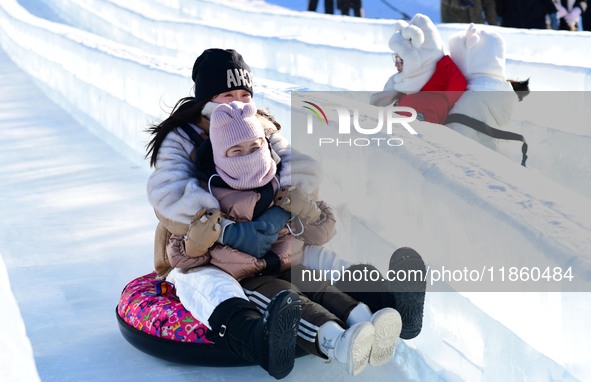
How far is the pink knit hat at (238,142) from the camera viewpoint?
2742mm

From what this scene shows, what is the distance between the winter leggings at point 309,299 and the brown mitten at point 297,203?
6.0 inches

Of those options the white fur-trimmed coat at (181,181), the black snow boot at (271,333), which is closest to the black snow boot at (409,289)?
the black snow boot at (271,333)

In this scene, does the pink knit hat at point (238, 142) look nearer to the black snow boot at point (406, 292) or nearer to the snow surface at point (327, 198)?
the snow surface at point (327, 198)

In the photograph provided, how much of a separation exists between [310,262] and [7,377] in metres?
1.38

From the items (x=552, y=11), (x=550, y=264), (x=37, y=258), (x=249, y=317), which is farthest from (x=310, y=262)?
(x=552, y=11)

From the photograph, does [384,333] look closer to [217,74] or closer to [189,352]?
[189,352]

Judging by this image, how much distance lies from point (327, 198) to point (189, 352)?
81 cm

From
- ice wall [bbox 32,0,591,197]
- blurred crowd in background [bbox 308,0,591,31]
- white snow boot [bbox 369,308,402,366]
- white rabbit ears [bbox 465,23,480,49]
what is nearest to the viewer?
white snow boot [bbox 369,308,402,366]

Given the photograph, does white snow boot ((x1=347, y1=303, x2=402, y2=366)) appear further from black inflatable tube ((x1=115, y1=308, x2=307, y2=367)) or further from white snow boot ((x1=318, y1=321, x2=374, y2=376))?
black inflatable tube ((x1=115, y1=308, x2=307, y2=367))

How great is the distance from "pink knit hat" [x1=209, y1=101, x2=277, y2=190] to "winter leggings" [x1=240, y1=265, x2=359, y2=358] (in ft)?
0.88

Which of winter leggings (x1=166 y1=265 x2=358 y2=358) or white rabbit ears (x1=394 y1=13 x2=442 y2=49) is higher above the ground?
white rabbit ears (x1=394 y1=13 x2=442 y2=49)

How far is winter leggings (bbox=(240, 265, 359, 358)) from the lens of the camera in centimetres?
250

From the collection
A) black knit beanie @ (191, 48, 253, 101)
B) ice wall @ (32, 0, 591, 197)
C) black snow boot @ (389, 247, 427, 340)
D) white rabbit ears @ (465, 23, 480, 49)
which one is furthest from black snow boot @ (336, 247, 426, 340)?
white rabbit ears @ (465, 23, 480, 49)

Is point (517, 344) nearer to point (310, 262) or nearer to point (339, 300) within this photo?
point (339, 300)
